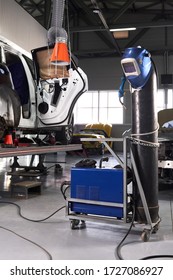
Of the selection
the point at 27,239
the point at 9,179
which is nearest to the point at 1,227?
the point at 27,239

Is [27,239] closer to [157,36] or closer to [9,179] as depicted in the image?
[9,179]

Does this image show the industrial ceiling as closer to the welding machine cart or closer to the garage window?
the garage window

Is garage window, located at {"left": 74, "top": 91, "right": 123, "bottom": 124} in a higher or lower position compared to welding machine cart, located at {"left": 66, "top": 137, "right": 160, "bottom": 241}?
higher

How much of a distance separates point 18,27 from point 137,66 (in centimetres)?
599

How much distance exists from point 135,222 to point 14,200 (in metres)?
1.74

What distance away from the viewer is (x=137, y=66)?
209 cm

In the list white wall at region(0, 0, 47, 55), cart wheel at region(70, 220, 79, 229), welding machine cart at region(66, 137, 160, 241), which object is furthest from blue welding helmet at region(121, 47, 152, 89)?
white wall at region(0, 0, 47, 55)

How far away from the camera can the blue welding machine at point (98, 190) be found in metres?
2.20

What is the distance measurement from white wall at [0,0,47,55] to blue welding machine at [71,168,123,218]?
204 inches

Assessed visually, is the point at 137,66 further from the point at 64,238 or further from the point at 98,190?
the point at 64,238

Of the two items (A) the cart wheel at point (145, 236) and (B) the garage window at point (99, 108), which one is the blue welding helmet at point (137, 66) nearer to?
(A) the cart wheel at point (145, 236)

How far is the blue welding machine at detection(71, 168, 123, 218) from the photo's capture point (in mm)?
2201

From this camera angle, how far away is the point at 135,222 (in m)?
2.19

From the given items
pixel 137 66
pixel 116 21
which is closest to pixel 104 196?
pixel 137 66
